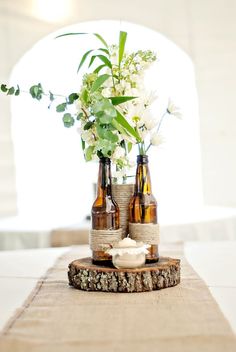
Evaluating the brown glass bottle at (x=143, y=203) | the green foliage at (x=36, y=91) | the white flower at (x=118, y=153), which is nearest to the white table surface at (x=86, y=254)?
the brown glass bottle at (x=143, y=203)

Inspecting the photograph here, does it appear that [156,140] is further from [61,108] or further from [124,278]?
[124,278]

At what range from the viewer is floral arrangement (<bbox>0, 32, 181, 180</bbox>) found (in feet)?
4.40

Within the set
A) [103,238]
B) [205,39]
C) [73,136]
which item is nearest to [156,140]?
[103,238]

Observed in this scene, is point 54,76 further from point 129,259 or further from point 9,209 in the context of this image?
point 129,259

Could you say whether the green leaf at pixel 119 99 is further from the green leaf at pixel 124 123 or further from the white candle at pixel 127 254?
the white candle at pixel 127 254

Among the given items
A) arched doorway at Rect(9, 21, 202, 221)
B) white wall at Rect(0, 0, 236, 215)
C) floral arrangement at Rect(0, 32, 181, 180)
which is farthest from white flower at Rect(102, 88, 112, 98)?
white wall at Rect(0, 0, 236, 215)

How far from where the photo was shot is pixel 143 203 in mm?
1369

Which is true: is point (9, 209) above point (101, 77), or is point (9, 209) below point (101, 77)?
below

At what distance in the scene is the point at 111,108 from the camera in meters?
1.25

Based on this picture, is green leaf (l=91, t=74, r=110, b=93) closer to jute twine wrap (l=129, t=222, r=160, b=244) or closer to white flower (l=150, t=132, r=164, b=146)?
white flower (l=150, t=132, r=164, b=146)

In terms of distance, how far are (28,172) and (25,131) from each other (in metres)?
0.34

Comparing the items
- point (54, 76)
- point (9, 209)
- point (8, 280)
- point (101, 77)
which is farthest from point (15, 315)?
point (54, 76)

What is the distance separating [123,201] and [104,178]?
78mm

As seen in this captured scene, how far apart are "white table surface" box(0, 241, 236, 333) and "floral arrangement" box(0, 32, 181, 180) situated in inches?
14.7
